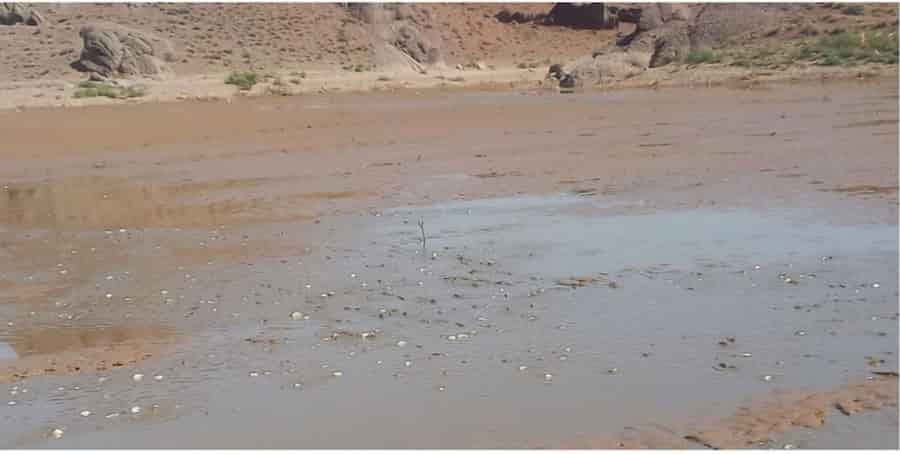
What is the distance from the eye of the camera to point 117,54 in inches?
1268

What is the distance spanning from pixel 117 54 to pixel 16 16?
9263 millimetres

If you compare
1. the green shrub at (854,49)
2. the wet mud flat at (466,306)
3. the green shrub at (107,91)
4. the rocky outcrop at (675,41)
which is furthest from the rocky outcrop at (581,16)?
the wet mud flat at (466,306)

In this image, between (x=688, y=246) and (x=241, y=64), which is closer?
(x=688, y=246)

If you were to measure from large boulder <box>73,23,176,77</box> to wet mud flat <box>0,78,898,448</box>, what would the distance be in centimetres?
1886

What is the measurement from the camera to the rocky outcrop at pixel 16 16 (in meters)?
39.2

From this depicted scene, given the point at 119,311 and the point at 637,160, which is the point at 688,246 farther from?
the point at 637,160

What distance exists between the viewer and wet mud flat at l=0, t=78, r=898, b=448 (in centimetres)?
474

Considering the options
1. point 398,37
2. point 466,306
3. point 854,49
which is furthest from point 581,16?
point 466,306

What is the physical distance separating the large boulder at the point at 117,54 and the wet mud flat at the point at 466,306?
61.9 feet

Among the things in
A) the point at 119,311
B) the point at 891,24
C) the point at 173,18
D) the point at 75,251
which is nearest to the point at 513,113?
the point at 891,24

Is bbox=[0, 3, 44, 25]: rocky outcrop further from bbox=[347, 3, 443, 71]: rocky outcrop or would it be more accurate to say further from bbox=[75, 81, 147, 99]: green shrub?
bbox=[75, 81, 147, 99]: green shrub

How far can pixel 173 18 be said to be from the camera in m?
41.6

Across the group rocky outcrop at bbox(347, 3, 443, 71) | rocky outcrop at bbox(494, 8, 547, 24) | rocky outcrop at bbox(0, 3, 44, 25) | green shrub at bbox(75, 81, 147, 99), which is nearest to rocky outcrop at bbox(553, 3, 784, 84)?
rocky outcrop at bbox(347, 3, 443, 71)

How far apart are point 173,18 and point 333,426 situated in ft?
128
